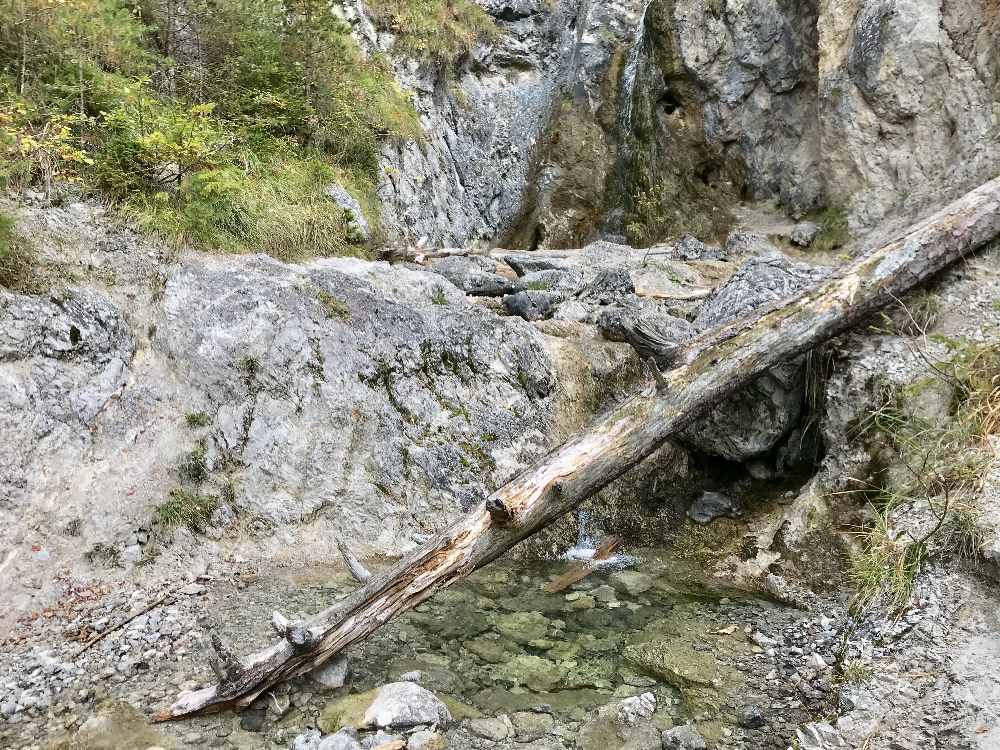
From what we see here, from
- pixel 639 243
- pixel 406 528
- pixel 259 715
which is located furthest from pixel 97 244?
pixel 639 243

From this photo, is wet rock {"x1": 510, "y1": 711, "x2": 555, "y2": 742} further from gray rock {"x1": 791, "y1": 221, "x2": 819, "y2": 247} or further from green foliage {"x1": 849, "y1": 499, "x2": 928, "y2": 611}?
gray rock {"x1": 791, "y1": 221, "x2": 819, "y2": 247}

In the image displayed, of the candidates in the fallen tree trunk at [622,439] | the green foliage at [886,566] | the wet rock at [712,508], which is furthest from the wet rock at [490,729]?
the wet rock at [712,508]

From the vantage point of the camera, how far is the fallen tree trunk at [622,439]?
161 inches

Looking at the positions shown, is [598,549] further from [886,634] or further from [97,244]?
[97,244]

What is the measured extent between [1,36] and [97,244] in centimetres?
273

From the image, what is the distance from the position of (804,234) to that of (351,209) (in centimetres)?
833

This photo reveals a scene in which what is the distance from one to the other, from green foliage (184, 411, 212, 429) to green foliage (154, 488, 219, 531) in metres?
0.62

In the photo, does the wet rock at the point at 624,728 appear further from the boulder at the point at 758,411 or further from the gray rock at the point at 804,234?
the gray rock at the point at 804,234

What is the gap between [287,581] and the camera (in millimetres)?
5402

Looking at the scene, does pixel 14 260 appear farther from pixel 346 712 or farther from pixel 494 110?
pixel 494 110

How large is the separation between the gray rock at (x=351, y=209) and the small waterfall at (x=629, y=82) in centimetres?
849

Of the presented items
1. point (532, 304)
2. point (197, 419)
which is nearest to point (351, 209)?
point (532, 304)

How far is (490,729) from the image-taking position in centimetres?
398

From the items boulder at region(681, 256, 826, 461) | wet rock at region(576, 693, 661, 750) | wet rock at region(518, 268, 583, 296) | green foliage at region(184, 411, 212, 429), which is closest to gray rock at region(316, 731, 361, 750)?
wet rock at region(576, 693, 661, 750)
